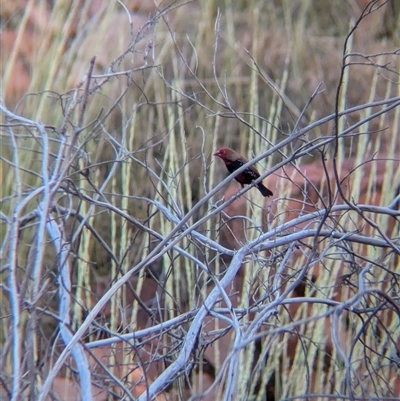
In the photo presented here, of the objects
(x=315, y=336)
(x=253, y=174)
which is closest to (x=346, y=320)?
(x=315, y=336)

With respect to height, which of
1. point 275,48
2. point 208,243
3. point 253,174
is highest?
point 275,48

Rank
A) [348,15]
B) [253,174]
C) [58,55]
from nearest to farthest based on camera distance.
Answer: [253,174] → [58,55] → [348,15]

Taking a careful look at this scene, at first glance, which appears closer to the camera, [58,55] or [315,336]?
[315,336]

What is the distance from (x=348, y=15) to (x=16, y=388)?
492 centimetres

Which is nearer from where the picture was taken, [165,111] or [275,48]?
[165,111]

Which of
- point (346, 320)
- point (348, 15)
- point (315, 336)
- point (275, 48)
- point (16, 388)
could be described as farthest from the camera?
point (348, 15)

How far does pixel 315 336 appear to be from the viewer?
10.2 feet

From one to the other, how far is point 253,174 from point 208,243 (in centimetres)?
95

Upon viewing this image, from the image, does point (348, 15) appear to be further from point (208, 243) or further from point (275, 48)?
point (208, 243)

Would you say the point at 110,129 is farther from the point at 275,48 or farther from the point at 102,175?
the point at 275,48

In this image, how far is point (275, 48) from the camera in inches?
209

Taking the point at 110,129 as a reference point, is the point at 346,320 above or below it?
below

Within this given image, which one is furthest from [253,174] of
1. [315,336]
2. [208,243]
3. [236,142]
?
[236,142]

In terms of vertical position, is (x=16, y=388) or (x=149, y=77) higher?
(x=149, y=77)
